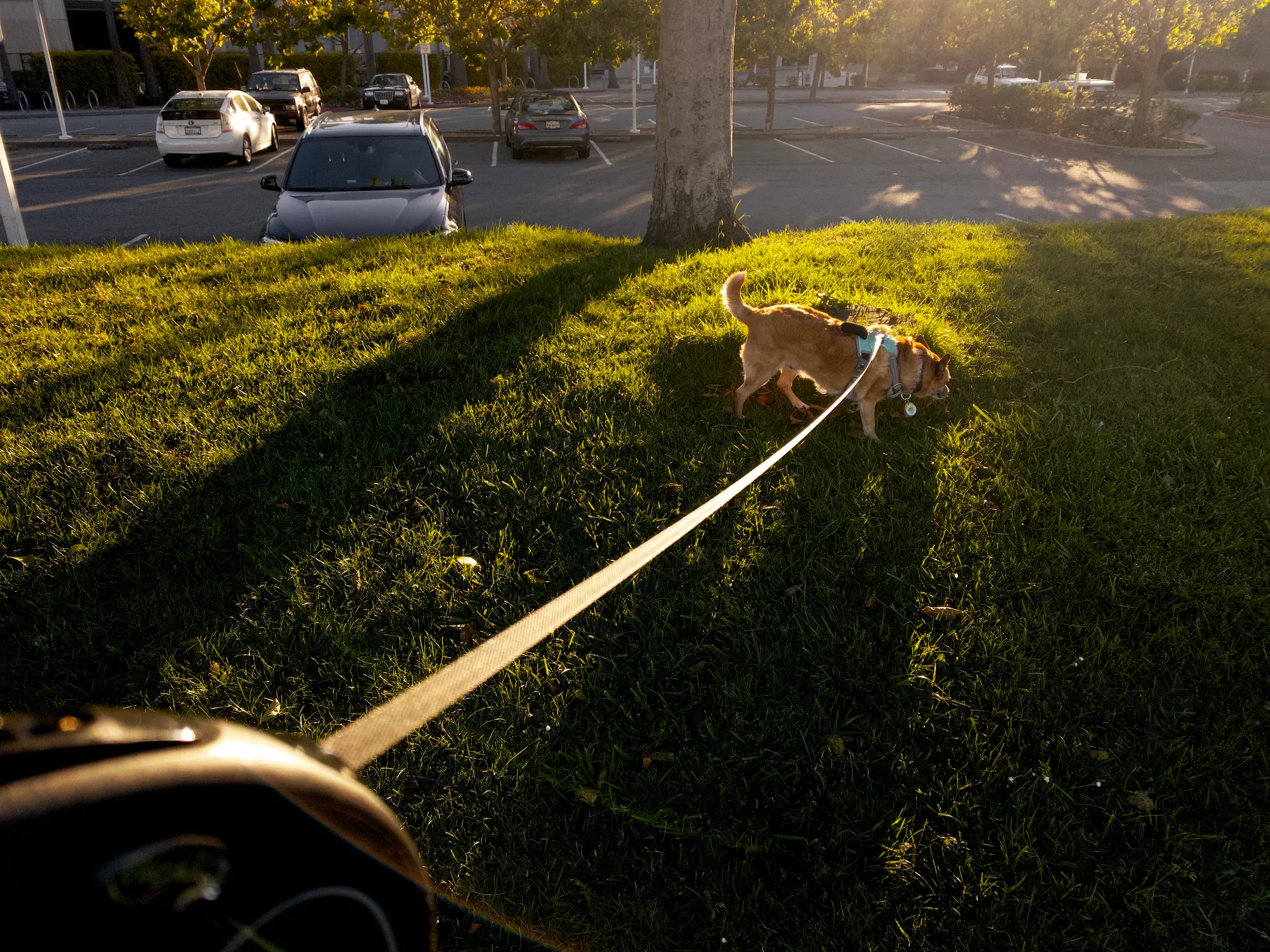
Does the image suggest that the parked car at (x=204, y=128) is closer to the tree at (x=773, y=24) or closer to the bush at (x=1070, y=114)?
the tree at (x=773, y=24)

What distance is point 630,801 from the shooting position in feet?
7.98

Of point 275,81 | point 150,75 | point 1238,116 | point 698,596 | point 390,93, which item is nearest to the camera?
point 698,596

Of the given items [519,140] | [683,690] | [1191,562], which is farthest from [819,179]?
[683,690]

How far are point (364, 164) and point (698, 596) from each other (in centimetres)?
735

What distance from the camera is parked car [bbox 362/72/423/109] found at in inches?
1203

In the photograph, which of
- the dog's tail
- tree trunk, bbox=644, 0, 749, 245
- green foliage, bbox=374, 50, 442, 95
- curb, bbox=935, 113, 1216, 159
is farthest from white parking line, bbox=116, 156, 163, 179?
green foliage, bbox=374, 50, 442, 95

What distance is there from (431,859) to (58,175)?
1992cm

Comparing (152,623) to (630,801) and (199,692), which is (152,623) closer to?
(199,692)

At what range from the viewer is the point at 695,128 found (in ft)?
24.4

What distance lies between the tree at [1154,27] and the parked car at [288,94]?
23839 mm

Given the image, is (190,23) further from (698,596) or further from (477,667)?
(477,667)

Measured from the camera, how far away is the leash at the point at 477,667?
1752 mm

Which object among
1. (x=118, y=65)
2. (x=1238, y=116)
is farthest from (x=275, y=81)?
(x=1238, y=116)

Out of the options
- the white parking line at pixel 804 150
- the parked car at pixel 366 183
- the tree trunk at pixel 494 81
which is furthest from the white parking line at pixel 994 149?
the parked car at pixel 366 183
